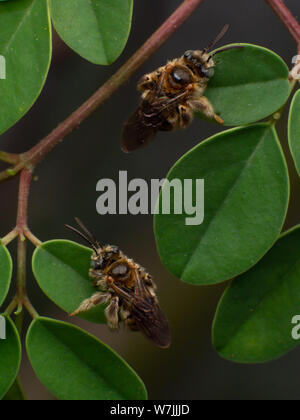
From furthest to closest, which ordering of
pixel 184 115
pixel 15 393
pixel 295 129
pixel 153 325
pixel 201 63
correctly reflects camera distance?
pixel 15 393
pixel 153 325
pixel 184 115
pixel 201 63
pixel 295 129

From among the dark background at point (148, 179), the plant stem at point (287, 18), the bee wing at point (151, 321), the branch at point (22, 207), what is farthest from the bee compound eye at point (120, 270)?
the dark background at point (148, 179)

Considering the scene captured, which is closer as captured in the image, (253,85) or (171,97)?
(253,85)

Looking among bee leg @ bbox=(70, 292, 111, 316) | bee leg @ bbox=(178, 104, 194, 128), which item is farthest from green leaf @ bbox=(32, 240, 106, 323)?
bee leg @ bbox=(178, 104, 194, 128)

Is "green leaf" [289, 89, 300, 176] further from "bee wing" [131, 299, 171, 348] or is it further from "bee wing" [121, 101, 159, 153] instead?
"bee wing" [131, 299, 171, 348]

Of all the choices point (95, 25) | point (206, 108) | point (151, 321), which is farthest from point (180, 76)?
point (151, 321)

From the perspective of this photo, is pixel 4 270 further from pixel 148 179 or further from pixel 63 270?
pixel 148 179
